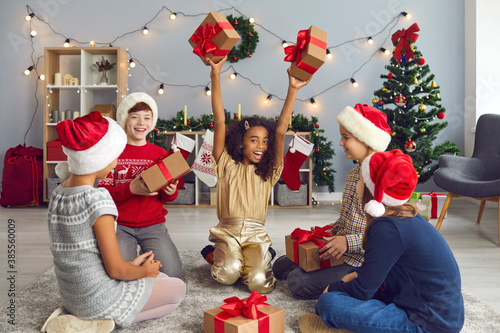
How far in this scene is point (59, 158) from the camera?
175 inches

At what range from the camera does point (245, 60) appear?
4.89m

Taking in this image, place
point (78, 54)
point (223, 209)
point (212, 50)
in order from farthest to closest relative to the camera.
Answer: point (78, 54) → point (223, 209) → point (212, 50)

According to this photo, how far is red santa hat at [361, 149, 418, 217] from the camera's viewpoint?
1414 millimetres

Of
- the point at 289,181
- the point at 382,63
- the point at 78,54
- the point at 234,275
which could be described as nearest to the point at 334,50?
the point at 382,63

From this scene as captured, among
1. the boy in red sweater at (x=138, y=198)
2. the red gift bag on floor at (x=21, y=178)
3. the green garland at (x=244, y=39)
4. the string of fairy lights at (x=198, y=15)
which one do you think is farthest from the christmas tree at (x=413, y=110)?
the red gift bag on floor at (x=21, y=178)

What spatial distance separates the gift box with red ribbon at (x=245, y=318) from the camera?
152cm

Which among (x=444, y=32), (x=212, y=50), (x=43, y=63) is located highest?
(x=444, y=32)

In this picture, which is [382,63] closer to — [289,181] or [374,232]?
[289,181]

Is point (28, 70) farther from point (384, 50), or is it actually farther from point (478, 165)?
point (478, 165)

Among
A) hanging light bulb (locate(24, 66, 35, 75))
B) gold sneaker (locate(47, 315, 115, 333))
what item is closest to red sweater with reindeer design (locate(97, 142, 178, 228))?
gold sneaker (locate(47, 315, 115, 333))

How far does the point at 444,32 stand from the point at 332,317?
422 centimetres

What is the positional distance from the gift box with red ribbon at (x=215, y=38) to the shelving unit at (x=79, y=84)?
261 cm

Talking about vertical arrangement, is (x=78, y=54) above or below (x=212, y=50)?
above

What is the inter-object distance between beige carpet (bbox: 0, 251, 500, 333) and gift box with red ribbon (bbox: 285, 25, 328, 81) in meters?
1.03
